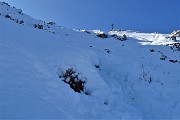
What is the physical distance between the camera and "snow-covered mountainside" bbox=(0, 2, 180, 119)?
7129 mm

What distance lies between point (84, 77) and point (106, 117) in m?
2.33

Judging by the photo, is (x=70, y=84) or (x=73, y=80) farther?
(x=73, y=80)

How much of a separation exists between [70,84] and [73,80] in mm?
239

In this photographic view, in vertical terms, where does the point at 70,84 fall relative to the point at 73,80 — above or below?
below

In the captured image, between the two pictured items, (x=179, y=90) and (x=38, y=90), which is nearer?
(x=38, y=90)

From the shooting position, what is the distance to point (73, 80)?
32.9 ft

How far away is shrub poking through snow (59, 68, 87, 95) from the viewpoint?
384 inches

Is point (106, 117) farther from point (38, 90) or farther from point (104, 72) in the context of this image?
point (104, 72)

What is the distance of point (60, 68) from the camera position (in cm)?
1009

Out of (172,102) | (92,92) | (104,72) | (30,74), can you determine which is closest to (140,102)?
(172,102)

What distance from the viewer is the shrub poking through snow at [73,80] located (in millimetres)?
9750

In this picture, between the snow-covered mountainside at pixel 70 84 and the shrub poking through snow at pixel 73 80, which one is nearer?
the snow-covered mountainside at pixel 70 84

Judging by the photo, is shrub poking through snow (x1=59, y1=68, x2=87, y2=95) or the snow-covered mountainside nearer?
the snow-covered mountainside

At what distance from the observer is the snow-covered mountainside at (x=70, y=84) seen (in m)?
7.13
